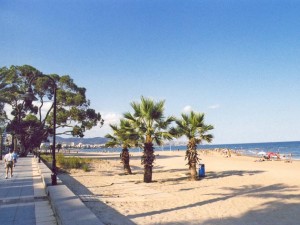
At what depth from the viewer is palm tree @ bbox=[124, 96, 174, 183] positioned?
17.9 metres

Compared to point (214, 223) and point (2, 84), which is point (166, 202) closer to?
point (214, 223)

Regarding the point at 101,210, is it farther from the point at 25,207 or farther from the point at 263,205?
the point at 263,205

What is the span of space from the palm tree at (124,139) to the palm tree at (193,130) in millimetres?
2904

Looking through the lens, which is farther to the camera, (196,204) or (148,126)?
(148,126)

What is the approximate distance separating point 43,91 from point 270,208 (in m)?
46.3

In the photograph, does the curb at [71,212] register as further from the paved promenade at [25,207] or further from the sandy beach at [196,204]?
the sandy beach at [196,204]

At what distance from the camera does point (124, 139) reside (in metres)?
19.3

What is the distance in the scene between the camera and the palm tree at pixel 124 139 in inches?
732

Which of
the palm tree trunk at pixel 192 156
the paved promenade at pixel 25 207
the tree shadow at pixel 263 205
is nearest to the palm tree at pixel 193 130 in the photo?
the palm tree trunk at pixel 192 156

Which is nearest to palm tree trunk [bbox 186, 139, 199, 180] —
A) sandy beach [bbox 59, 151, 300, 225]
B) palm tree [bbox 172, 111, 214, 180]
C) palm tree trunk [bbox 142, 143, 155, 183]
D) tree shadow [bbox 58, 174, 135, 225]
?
palm tree [bbox 172, 111, 214, 180]

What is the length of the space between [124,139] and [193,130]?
4.26 m

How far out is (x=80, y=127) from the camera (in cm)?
4953

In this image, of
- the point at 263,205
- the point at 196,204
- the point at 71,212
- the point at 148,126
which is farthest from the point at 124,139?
the point at 71,212

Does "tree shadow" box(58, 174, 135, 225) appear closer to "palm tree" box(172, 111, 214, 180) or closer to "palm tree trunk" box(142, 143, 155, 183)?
"palm tree trunk" box(142, 143, 155, 183)
